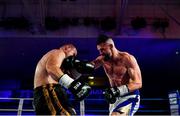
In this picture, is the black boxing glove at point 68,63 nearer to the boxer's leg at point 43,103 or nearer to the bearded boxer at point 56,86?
the bearded boxer at point 56,86

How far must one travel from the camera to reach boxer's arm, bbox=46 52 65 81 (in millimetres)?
2652

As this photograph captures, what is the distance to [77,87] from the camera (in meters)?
2.50

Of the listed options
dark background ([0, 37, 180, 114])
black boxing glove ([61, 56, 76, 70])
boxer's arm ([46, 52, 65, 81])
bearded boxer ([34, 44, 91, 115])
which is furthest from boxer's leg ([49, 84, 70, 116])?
dark background ([0, 37, 180, 114])

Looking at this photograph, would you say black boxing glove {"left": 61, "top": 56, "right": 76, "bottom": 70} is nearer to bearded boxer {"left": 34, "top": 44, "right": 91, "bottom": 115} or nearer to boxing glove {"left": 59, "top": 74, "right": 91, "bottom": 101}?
bearded boxer {"left": 34, "top": 44, "right": 91, "bottom": 115}

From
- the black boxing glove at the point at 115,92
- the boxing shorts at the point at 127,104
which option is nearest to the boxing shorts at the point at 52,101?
the black boxing glove at the point at 115,92

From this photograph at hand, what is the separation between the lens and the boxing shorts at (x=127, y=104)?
300cm

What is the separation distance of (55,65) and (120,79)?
Result: 30.4 inches

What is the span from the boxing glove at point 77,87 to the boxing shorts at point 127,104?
0.58 m

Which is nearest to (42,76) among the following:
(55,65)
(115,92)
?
(55,65)

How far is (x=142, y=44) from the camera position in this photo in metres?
7.55

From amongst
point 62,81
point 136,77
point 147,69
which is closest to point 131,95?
point 136,77

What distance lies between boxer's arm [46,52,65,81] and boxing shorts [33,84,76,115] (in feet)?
0.34

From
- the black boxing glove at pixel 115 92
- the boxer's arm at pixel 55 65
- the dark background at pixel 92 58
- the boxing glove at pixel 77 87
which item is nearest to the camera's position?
the boxing glove at pixel 77 87

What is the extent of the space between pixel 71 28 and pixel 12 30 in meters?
1.39
